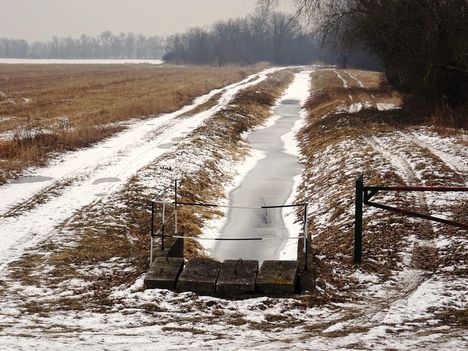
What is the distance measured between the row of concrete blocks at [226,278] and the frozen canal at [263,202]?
0.81 metres

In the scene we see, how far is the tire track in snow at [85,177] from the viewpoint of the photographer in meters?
12.5

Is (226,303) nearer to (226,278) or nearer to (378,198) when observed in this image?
(226,278)

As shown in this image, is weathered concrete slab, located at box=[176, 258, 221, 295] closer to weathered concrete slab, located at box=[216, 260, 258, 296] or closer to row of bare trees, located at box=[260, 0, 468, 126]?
weathered concrete slab, located at box=[216, 260, 258, 296]

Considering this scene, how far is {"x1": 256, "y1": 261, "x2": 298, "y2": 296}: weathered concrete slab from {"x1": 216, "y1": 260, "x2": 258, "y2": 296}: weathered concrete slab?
0.12m

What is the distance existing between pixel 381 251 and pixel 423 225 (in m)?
1.79

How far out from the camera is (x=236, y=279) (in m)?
8.52

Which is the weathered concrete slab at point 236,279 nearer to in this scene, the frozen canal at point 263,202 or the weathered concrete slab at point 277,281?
the weathered concrete slab at point 277,281

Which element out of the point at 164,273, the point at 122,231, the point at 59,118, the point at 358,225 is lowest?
the point at 122,231

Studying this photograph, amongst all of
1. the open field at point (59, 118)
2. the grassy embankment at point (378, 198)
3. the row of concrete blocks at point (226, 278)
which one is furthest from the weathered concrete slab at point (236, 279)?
the open field at point (59, 118)

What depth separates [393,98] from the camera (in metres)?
43.0

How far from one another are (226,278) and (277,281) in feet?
Result: 2.44

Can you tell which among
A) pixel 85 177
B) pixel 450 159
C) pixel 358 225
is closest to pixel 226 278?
pixel 358 225

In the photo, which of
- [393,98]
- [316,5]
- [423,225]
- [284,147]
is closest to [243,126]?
[284,147]

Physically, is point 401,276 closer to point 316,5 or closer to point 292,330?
point 292,330
